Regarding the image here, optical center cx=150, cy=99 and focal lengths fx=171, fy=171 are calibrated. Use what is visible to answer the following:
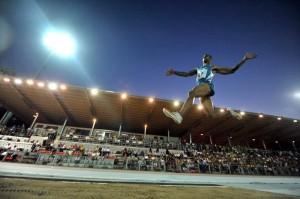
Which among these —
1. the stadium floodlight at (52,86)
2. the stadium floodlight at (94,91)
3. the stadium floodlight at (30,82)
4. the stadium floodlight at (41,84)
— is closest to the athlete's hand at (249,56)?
the stadium floodlight at (94,91)

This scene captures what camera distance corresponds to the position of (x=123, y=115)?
74.9ft

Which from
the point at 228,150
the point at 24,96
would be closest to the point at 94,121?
the point at 24,96

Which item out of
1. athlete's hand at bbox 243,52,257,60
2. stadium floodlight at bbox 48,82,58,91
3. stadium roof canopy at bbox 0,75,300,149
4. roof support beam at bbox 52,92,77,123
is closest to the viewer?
athlete's hand at bbox 243,52,257,60

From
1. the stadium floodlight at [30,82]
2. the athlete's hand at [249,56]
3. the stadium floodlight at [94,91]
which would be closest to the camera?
the athlete's hand at [249,56]

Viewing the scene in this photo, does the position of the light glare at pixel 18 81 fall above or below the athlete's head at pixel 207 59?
above

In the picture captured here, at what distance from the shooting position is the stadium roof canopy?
18.2 m

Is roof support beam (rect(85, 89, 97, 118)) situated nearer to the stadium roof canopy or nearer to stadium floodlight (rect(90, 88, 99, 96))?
the stadium roof canopy

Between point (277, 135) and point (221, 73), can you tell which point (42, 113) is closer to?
point (221, 73)

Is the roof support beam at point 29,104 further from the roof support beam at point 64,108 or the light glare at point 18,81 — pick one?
the roof support beam at point 64,108

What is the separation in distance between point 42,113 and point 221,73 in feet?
84.7

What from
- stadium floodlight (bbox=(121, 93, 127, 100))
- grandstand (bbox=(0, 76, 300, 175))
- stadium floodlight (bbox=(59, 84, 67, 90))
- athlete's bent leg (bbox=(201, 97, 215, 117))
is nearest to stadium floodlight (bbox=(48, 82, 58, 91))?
grandstand (bbox=(0, 76, 300, 175))

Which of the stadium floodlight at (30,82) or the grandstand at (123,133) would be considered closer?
the grandstand at (123,133)

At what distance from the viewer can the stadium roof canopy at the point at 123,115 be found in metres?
18.2

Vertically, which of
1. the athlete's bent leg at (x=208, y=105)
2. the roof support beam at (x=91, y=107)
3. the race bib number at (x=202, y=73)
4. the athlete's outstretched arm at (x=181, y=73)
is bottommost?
the athlete's bent leg at (x=208, y=105)
